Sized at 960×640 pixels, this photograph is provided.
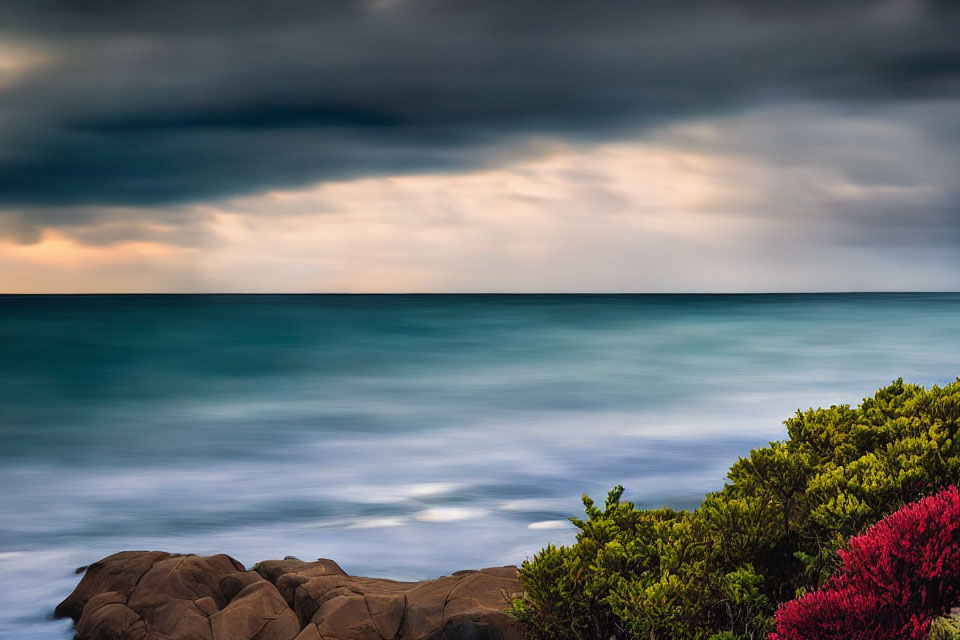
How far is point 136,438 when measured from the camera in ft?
80.5

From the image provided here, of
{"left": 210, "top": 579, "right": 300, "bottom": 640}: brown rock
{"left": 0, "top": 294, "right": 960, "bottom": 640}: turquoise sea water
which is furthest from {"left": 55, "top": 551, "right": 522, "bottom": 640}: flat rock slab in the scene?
{"left": 0, "top": 294, "right": 960, "bottom": 640}: turquoise sea water

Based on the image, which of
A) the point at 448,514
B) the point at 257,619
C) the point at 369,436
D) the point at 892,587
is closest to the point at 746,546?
the point at 892,587

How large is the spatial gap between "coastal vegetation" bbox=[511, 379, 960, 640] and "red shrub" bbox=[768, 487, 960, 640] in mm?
344

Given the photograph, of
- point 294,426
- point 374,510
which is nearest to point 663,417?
point 294,426

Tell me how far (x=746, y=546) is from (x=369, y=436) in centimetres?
1987

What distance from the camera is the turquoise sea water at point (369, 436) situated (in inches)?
557

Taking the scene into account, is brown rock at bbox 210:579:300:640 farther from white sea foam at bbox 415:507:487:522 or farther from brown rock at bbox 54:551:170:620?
white sea foam at bbox 415:507:487:522

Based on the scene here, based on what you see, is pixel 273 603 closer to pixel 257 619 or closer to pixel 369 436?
pixel 257 619

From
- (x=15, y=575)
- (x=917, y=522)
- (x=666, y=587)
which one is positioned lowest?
(x=15, y=575)

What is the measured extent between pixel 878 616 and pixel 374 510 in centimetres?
1256

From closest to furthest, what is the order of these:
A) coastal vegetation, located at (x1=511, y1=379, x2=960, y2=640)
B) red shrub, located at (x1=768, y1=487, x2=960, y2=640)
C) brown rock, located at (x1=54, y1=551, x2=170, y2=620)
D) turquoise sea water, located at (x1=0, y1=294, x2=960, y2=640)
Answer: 1. red shrub, located at (x1=768, y1=487, x2=960, y2=640)
2. coastal vegetation, located at (x1=511, y1=379, x2=960, y2=640)
3. brown rock, located at (x1=54, y1=551, x2=170, y2=620)
4. turquoise sea water, located at (x1=0, y1=294, x2=960, y2=640)

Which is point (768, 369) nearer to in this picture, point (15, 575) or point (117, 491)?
point (117, 491)

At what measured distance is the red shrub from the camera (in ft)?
12.8

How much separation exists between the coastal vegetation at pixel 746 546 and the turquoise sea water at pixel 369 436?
277 inches
